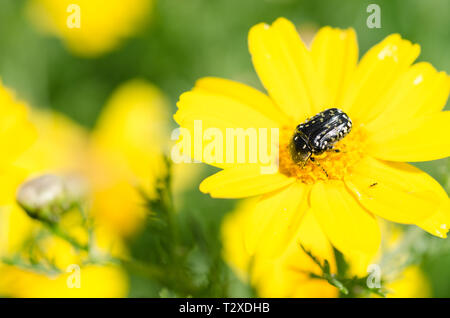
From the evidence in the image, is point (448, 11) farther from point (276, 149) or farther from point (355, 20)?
point (276, 149)

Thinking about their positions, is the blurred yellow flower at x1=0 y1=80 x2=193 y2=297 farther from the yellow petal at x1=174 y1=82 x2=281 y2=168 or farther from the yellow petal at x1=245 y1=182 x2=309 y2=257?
the yellow petal at x1=245 y1=182 x2=309 y2=257

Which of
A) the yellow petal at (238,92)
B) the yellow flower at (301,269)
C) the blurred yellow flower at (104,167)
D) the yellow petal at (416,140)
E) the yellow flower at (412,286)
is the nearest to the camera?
the yellow petal at (416,140)

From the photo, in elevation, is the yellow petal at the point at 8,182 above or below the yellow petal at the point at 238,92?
below

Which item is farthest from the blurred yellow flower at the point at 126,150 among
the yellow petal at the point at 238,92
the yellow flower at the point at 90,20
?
the yellow petal at the point at 238,92

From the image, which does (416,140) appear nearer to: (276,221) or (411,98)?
(411,98)

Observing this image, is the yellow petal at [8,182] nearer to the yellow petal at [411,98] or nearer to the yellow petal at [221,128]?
the yellow petal at [221,128]

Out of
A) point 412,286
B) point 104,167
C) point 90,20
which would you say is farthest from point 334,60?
point 90,20

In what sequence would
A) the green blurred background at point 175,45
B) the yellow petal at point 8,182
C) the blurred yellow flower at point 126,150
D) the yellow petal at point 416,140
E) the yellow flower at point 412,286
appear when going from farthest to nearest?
the green blurred background at point 175,45 < the blurred yellow flower at point 126,150 < the yellow flower at point 412,286 < the yellow petal at point 8,182 < the yellow petal at point 416,140
